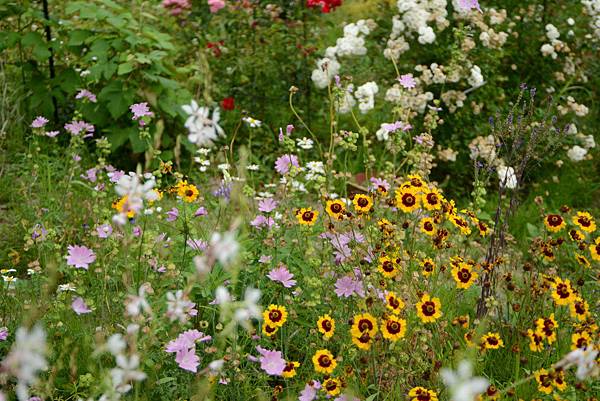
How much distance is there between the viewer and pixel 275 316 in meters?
2.07

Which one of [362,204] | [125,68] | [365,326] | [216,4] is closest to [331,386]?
[365,326]

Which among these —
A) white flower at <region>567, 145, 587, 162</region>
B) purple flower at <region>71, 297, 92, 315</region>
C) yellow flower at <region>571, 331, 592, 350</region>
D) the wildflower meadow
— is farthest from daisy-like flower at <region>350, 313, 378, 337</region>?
white flower at <region>567, 145, 587, 162</region>

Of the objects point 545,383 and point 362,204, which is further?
point 362,204

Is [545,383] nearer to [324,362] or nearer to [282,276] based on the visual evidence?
[324,362]

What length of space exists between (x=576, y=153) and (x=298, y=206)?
2.14m

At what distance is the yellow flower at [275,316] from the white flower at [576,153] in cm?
292

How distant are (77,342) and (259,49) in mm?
3100

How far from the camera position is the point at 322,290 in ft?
7.86

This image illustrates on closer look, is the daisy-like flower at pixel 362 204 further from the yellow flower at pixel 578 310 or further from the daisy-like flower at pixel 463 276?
the yellow flower at pixel 578 310

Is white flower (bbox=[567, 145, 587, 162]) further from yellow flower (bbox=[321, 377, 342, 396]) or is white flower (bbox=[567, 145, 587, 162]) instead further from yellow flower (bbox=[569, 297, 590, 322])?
yellow flower (bbox=[321, 377, 342, 396])

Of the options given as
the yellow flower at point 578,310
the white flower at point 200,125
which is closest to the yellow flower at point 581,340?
the yellow flower at point 578,310

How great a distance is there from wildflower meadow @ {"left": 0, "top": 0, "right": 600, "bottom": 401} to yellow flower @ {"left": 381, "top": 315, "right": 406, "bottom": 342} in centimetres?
1

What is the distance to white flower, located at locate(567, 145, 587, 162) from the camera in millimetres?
4398

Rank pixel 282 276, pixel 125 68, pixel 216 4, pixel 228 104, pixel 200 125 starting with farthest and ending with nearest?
pixel 216 4
pixel 228 104
pixel 125 68
pixel 282 276
pixel 200 125
